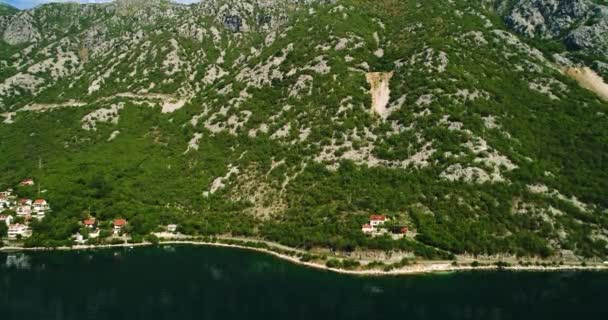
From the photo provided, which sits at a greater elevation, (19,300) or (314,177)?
(314,177)

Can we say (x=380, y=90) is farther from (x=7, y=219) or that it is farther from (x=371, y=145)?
(x=7, y=219)

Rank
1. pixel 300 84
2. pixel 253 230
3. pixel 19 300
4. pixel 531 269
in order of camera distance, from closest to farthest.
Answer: pixel 19 300 → pixel 531 269 → pixel 253 230 → pixel 300 84

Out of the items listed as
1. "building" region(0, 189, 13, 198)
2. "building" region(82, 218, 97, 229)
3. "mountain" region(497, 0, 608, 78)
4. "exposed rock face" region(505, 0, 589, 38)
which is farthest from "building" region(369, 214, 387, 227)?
"exposed rock face" region(505, 0, 589, 38)

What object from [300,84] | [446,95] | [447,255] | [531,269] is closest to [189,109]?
[300,84]

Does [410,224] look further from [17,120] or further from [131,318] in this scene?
[17,120]

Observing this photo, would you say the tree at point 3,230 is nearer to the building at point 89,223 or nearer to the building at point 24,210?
the building at point 24,210

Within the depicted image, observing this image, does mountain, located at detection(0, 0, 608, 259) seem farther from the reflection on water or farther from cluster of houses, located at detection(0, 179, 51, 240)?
the reflection on water

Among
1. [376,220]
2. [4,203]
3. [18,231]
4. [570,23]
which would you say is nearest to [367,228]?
[376,220]
